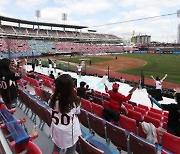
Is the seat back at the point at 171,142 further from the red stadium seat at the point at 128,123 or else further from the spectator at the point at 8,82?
the spectator at the point at 8,82

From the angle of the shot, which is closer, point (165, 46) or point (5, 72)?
point (5, 72)

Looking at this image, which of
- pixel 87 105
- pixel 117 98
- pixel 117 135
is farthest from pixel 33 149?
pixel 87 105

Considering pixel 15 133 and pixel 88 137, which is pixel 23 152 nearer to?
pixel 15 133

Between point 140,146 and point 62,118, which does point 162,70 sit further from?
point 62,118

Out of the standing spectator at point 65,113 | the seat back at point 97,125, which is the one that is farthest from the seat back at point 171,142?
the standing spectator at point 65,113

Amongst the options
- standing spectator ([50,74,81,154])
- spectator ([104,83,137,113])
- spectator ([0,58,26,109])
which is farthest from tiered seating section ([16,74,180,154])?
spectator ([0,58,26,109])

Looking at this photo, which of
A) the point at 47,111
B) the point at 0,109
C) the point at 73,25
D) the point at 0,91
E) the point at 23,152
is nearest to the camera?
the point at 23,152

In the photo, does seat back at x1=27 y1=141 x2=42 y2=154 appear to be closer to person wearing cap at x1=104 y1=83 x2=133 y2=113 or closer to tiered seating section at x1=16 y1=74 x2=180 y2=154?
tiered seating section at x1=16 y1=74 x2=180 y2=154

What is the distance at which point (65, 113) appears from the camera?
10.2ft

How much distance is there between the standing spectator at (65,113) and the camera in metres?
2.99

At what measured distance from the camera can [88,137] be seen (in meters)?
4.61

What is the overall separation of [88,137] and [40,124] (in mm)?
1849

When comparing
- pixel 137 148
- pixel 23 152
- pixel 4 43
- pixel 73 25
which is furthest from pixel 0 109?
pixel 73 25

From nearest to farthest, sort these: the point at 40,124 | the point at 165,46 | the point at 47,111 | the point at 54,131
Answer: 1. the point at 54,131
2. the point at 47,111
3. the point at 40,124
4. the point at 165,46
